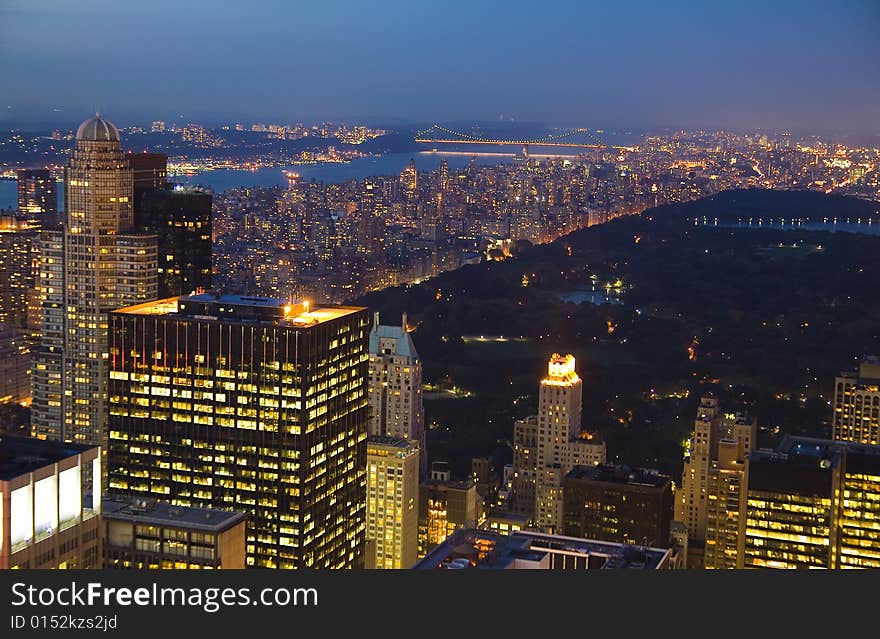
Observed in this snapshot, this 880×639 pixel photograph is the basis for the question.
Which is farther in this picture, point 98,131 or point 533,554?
point 98,131

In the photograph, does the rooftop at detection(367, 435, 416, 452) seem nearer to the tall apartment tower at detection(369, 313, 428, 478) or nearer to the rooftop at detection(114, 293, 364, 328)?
the tall apartment tower at detection(369, 313, 428, 478)

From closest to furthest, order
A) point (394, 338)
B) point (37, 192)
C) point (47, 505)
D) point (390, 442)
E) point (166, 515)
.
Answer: point (47, 505), point (166, 515), point (390, 442), point (37, 192), point (394, 338)

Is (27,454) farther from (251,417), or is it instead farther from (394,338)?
(394,338)

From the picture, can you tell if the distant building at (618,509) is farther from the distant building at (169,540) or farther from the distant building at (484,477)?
the distant building at (169,540)

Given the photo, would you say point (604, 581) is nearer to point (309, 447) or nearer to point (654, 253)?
point (309, 447)

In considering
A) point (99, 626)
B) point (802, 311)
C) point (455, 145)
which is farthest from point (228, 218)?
point (99, 626)

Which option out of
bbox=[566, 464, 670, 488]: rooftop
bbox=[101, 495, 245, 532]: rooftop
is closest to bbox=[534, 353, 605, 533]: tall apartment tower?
bbox=[566, 464, 670, 488]: rooftop

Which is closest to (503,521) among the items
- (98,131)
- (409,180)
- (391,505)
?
(391,505)
